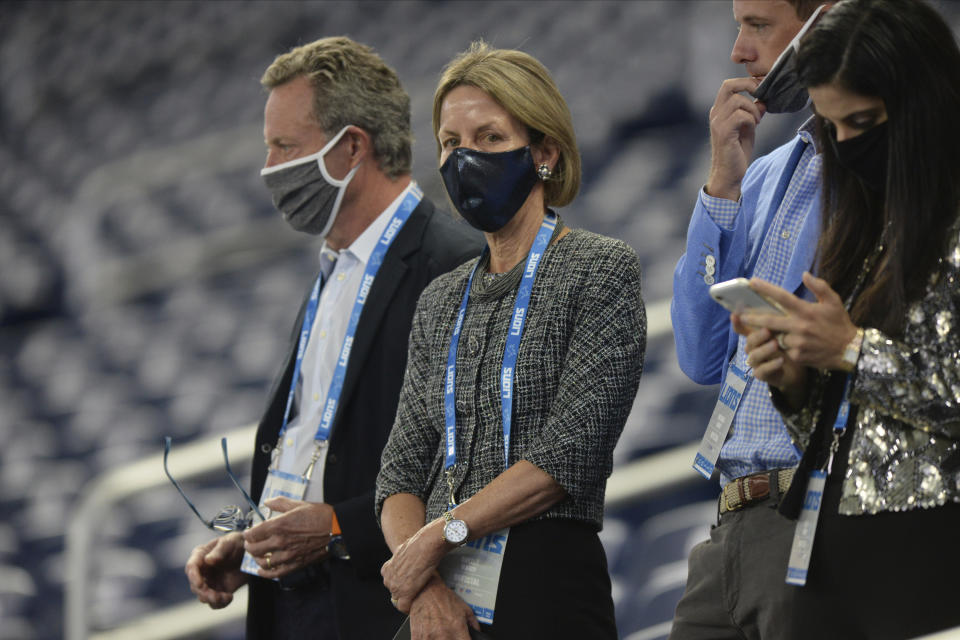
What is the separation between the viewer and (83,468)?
4.64m

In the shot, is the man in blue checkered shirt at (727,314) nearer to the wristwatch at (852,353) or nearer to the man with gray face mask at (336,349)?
the wristwatch at (852,353)

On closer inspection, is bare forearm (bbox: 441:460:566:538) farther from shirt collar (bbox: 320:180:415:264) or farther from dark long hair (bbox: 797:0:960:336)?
shirt collar (bbox: 320:180:415:264)

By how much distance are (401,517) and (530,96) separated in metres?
0.83

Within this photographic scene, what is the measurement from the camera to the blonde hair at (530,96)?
208 cm

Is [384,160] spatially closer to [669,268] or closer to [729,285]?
[669,268]

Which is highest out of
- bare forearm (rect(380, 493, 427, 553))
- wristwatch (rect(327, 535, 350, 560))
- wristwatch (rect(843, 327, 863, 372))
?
wristwatch (rect(843, 327, 863, 372))

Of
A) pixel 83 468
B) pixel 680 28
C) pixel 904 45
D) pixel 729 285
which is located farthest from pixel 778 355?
pixel 83 468

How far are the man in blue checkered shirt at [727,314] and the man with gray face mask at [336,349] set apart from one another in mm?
738

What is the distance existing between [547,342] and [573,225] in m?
2.19

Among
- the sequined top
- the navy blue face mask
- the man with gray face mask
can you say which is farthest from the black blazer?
the sequined top

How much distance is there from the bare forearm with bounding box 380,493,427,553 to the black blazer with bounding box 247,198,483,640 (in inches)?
10.5

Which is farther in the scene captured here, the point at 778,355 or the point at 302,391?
the point at 302,391

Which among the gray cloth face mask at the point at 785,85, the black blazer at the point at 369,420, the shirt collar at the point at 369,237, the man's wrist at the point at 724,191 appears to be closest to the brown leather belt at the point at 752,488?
the man's wrist at the point at 724,191

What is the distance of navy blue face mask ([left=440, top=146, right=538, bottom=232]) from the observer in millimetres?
2049
